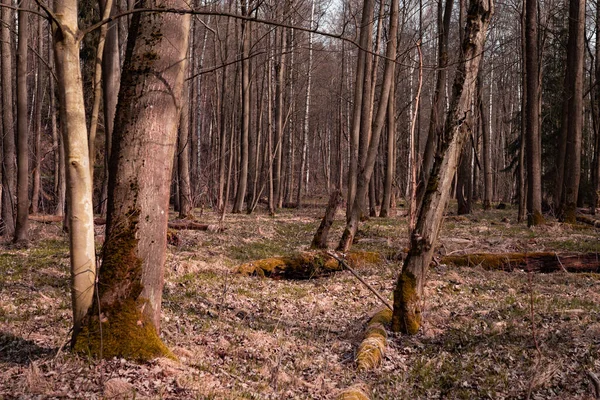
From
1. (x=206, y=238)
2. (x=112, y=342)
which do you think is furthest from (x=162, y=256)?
(x=206, y=238)

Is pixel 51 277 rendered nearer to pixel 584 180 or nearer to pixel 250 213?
pixel 250 213

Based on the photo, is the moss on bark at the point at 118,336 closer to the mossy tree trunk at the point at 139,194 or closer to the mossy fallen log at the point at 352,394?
the mossy tree trunk at the point at 139,194

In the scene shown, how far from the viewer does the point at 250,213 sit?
23016mm

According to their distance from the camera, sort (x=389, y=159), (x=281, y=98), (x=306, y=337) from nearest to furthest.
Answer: (x=306, y=337)
(x=389, y=159)
(x=281, y=98)

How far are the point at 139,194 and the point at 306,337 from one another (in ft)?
9.95

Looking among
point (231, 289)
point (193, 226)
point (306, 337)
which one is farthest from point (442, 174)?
point (193, 226)

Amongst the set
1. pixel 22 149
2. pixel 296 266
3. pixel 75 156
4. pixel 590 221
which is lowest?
pixel 296 266

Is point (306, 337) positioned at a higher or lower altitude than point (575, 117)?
lower

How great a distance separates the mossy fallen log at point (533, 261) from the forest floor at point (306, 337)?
0.37 meters

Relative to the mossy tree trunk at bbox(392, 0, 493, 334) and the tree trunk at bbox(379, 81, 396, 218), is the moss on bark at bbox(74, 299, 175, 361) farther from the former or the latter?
the tree trunk at bbox(379, 81, 396, 218)

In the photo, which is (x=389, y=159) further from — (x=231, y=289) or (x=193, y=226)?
(x=231, y=289)

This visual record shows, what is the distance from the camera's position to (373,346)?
5715 millimetres

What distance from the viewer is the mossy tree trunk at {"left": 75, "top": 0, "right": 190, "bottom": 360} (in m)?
4.53

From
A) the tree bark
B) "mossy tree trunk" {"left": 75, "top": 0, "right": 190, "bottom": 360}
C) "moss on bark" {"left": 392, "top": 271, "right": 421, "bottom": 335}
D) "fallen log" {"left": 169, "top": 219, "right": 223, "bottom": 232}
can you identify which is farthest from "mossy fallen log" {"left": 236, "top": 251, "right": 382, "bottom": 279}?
"mossy tree trunk" {"left": 75, "top": 0, "right": 190, "bottom": 360}
